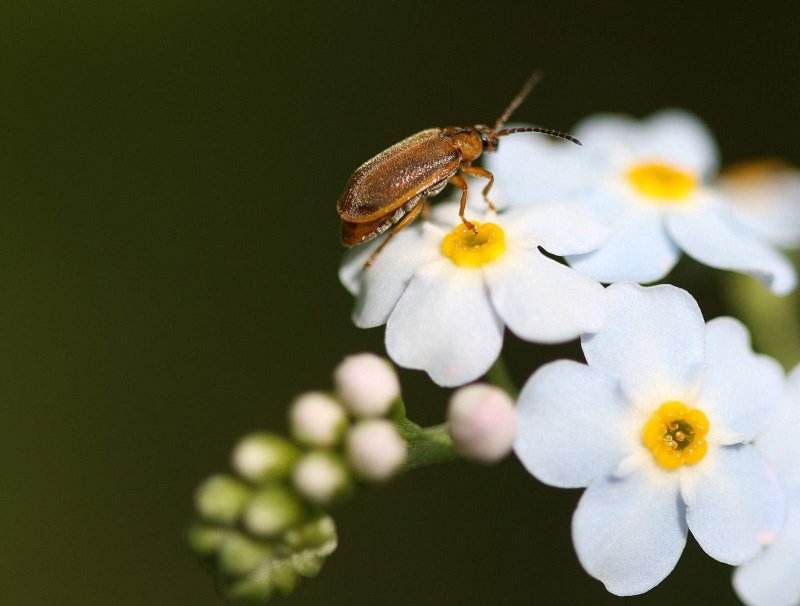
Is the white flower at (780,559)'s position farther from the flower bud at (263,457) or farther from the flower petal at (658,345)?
the flower bud at (263,457)

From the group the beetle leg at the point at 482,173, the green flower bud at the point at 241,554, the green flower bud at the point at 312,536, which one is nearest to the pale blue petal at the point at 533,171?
the beetle leg at the point at 482,173

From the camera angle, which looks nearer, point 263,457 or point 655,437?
point 263,457

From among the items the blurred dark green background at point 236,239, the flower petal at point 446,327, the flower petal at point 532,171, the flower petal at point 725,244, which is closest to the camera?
the flower petal at point 446,327

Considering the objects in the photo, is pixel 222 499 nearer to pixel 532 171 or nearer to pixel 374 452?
pixel 374 452

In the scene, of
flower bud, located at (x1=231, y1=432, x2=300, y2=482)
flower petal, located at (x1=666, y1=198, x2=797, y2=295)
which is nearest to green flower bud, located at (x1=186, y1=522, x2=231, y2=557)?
flower bud, located at (x1=231, y1=432, x2=300, y2=482)

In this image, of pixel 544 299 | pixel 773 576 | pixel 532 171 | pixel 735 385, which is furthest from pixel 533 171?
pixel 773 576

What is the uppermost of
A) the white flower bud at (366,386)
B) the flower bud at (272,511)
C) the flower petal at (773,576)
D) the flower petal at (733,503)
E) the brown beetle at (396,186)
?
the brown beetle at (396,186)

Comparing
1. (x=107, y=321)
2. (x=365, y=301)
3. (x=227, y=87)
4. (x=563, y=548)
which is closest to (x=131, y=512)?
(x=107, y=321)
